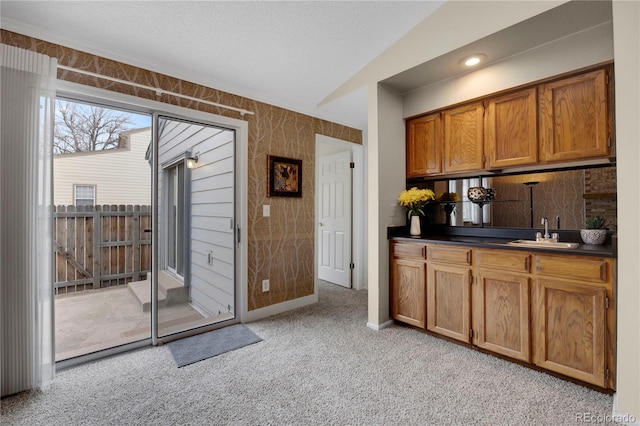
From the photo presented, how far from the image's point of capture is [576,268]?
6.08 ft

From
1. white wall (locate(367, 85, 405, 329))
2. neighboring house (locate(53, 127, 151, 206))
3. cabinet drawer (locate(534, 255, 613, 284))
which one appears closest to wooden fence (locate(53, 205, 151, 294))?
neighboring house (locate(53, 127, 151, 206))

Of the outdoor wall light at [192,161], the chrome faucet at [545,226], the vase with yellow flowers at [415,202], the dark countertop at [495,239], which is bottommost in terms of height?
the dark countertop at [495,239]

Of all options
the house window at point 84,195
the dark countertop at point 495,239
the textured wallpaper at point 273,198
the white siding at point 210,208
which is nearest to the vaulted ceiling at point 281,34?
the textured wallpaper at point 273,198

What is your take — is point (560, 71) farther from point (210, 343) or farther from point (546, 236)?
point (210, 343)

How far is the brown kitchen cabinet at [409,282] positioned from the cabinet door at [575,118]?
1268 millimetres

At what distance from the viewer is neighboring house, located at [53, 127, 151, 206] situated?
2578mm

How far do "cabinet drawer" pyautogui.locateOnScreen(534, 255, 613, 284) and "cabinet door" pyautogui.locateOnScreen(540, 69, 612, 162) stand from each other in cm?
76

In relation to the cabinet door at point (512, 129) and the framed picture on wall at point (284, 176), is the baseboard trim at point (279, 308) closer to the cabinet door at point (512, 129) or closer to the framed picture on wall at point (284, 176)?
the framed picture on wall at point (284, 176)

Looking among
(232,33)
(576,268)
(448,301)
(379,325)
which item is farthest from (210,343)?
(576,268)

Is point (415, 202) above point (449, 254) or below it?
above

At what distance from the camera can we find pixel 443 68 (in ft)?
8.38

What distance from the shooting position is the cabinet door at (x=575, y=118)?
1979mm

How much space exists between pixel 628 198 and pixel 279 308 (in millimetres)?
3000

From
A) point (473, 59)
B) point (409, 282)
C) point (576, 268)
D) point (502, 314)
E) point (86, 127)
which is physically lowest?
point (502, 314)
